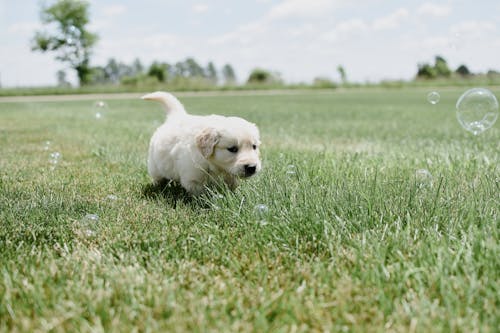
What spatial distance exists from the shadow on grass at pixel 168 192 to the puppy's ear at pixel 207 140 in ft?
1.11

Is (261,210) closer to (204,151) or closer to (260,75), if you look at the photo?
(204,151)

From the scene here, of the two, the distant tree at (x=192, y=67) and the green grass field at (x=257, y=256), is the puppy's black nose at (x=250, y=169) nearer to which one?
the green grass field at (x=257, y=256)

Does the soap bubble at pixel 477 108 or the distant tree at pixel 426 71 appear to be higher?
the distant tree at pixel 426 71

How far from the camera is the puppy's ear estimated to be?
2.89 meters

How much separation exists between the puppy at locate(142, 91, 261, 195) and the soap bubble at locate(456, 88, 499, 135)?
7.68ft

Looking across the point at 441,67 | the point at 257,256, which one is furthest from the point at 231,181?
the point at 441,67

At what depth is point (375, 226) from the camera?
2309mm

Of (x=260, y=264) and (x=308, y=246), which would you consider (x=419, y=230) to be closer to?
(x=308, y=246)

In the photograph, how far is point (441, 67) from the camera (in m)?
63.0

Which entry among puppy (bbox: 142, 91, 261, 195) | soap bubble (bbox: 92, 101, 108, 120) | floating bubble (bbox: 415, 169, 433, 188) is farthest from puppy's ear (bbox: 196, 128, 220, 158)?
soap bubble (bbox: 92, 101, 108, 120)

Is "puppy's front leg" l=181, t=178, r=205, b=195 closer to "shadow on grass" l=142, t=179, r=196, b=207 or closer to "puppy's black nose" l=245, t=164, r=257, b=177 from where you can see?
"shadow on grass" l=142, t=179, r=196, b=207

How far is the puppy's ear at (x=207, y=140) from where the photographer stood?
289 centimetres

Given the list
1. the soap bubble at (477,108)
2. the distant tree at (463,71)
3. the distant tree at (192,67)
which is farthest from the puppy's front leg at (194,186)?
the distant tree at (192,67)

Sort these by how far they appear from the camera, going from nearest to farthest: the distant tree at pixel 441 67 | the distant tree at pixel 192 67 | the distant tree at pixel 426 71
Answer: the distant tree at pixel 441 67
the distant tree at pixel 426 71
the distant tree at pixel 192 67
